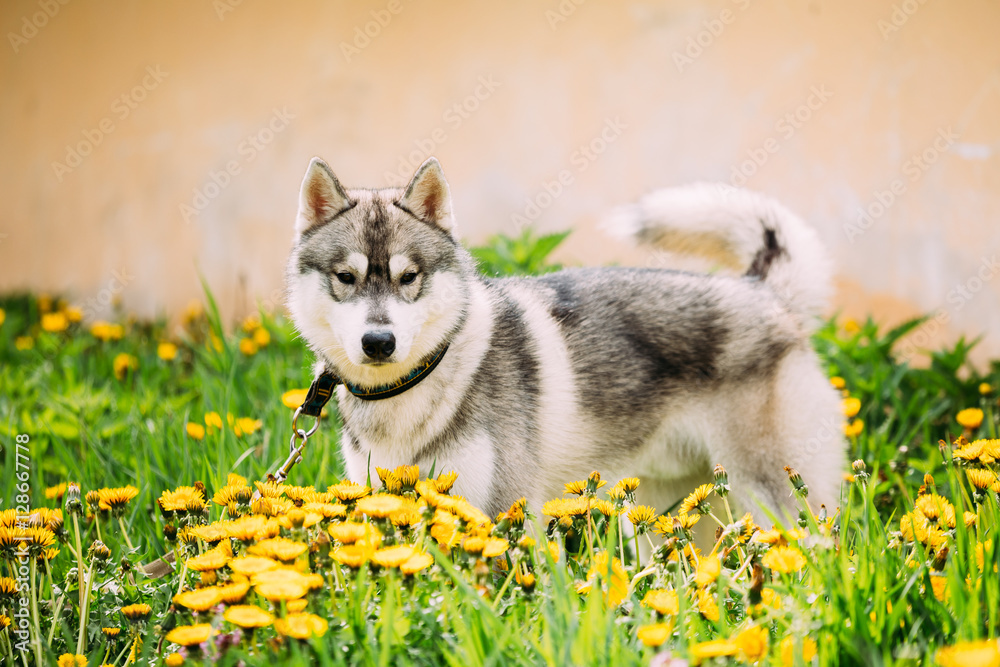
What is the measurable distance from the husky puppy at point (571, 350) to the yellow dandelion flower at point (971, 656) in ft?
4.01

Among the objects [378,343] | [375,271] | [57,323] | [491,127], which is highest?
[491,127]

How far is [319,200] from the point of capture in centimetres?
231

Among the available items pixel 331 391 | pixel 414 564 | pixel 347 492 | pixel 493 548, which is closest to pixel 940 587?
pixel 493 548

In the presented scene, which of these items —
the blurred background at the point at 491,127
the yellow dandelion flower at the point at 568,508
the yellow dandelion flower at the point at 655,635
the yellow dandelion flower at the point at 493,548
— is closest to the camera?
the yellow dandelion flower at the point at 655,635

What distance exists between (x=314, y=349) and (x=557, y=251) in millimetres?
3046

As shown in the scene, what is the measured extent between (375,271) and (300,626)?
1165 mm

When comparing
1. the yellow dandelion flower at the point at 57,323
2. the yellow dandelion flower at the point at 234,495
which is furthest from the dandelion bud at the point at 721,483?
the yellow dandelion flower at the point at 57,323

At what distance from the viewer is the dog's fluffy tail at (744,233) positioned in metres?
2.80

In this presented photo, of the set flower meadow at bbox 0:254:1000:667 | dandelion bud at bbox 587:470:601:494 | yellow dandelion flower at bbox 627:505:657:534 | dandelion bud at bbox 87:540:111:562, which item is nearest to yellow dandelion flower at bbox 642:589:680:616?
flower meadow at bbox 0:254:1000:667

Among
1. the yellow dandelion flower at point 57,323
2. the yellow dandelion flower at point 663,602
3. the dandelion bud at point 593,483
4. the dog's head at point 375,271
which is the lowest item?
the yellow dandelion flower at point 663,602

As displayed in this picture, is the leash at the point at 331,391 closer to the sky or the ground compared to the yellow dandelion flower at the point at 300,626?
closer to the sky

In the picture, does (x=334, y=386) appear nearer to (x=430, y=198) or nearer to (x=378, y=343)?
(x=378, y=343)

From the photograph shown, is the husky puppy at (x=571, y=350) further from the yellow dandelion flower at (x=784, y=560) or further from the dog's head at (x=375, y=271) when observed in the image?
the yellow dandelion flower at (x=784, y=560)

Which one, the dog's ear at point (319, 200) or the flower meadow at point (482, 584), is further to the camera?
the dog's ear at point (319, 200)
